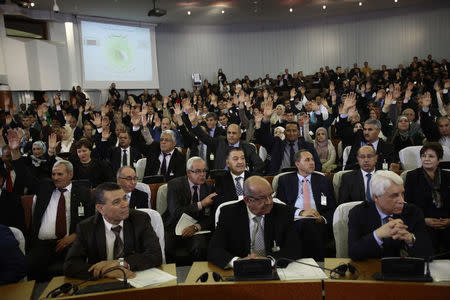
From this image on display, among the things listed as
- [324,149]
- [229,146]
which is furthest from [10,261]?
[324,149]

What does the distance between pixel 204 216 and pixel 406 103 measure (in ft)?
22.1

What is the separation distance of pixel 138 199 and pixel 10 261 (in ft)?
5.46

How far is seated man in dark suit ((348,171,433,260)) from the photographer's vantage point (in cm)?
212

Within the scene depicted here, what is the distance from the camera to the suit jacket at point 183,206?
3.71 meters

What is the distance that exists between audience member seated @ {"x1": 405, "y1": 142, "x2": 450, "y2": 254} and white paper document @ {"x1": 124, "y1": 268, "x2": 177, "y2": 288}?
2.27 meters

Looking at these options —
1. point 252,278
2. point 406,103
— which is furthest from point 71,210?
point 406,103

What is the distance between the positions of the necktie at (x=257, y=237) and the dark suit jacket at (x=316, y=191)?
1.24 metres

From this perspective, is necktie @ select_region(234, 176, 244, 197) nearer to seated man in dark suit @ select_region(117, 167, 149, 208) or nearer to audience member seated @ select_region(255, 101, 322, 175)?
seated man in dark suit @ select_region(117, 167, 149, 208)

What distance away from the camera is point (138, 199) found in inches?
150

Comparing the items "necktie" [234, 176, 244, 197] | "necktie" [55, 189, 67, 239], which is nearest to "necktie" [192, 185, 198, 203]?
"necktie" [234, 176, 244, 197]

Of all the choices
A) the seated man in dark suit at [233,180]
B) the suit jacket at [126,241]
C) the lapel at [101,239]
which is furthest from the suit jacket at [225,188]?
the lapel at [101,239]

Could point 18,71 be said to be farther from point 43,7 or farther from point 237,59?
point 237,59

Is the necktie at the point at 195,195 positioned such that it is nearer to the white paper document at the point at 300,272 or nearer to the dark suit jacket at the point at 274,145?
the dark suit jacket at the point at 274,145

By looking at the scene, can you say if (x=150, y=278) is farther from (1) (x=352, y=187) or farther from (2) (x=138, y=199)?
(1) (x=352, y=187)
